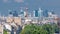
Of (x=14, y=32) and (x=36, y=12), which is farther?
(x=36, y=12)

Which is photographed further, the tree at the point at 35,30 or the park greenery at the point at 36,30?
the park greenery at the point at 36,30

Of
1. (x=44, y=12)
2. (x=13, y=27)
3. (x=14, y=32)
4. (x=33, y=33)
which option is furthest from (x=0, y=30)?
(x=44, y=12)

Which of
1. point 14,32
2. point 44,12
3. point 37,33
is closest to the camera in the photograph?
point 37,33

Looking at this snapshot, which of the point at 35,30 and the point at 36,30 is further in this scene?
the point at 36,30

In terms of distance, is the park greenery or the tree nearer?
the tree

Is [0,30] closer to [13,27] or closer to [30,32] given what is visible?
[30,32]

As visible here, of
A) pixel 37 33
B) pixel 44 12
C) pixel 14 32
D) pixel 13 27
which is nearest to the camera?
pixel 37 33

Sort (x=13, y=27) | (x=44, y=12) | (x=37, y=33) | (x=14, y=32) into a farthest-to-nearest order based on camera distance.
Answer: (x=44, y=12)
(x=13, y=27)
(x=14, y=32)
(x=37, y=33)

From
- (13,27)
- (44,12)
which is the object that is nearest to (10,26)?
(13,27)

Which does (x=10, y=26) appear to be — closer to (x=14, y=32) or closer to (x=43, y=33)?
(x=14, y=32)
